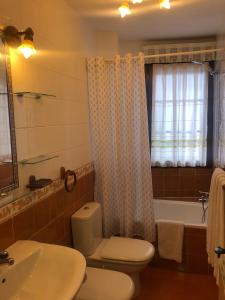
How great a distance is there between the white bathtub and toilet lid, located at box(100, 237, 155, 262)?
1.08m

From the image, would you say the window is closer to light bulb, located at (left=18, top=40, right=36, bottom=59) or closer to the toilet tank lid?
the toilet tank lid

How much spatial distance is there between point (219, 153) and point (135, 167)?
3.84 ft

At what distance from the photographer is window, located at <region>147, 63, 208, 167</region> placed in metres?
3.39

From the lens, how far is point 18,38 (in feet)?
4.96

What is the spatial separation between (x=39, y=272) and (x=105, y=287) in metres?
0.56

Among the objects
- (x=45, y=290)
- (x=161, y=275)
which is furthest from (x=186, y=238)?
(x=45, y=290)

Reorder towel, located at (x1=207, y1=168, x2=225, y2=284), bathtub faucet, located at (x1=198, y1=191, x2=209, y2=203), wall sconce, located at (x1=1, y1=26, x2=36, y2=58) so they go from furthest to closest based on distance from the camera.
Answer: bathtub faucet, located at (x1=198, y1=191, x2=209, y2=203)
towel, located at (x1=207, y1=168, x2=225, y2=284)
wall sconce, located at (x1=1, y1=26, x2=36, y2=58)

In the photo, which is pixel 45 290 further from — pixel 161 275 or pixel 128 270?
pixel 161 275

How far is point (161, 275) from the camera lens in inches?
104

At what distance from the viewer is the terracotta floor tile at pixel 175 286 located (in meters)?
2.34

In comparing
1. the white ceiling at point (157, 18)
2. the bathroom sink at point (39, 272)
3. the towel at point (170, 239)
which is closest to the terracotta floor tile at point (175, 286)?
the towel at point (170, 239)

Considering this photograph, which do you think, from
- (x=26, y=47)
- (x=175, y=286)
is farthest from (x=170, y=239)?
(x=26, y=47)

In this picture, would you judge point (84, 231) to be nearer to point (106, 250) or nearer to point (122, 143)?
point (106, 250)

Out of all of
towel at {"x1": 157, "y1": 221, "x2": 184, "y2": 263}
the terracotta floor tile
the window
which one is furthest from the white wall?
the terracotta floor tile
